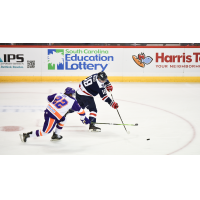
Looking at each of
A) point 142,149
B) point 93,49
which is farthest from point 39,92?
point 142,149

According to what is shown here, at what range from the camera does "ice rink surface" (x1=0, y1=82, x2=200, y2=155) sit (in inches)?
172

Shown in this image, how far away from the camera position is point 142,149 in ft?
14.4

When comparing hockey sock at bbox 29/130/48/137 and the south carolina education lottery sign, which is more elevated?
the south carolina education lottery sign

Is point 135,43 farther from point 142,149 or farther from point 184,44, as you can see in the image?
point 142,149

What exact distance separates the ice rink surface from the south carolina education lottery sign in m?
2.50

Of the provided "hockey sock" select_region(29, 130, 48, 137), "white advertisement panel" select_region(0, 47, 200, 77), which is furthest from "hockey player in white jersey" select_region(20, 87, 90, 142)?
"white advertisement panel" select_region(0, 47, 200, 77)

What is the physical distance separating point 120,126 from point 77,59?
22.5 feet

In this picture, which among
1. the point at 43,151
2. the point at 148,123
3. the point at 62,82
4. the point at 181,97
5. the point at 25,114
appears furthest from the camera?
the point at 62,82

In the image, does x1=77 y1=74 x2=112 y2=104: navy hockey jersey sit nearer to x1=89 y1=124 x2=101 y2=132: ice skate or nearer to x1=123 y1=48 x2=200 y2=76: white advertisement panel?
x1=89 y1=124 x2=101 y2=132: ice skate

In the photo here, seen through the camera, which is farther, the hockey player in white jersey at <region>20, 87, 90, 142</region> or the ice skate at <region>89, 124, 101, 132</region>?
the ice skate at <region>89, 124, 101, 132</region>

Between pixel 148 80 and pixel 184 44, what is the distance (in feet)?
7.07

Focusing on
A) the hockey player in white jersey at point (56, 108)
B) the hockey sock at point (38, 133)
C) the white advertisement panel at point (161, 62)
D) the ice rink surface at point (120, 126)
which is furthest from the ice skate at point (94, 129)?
the white advertisement panel at point (161, 62)

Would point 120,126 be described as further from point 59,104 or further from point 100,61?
point 100,61

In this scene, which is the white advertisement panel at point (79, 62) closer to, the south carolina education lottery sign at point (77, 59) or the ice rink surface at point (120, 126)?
the south carolina education lottery sign at point (77, 59)
